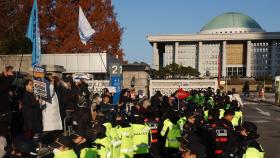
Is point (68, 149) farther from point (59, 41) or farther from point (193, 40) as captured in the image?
point (193, 40)

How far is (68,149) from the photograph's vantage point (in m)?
6.11

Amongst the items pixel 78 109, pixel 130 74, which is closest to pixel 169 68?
pixel 130 74

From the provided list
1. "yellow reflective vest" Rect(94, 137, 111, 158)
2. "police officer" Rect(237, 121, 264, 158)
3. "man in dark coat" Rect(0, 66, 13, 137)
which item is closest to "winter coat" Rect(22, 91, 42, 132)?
"man in dark coat" Rect(0, 66, 13, 137)

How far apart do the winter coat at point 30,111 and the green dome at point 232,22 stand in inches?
4933

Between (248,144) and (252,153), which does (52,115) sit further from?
(252,153)

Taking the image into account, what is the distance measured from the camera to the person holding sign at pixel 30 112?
33.1ft

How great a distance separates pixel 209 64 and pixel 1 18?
89.7 m

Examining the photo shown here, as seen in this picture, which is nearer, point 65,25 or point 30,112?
point 30,112

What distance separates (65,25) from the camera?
118 ft

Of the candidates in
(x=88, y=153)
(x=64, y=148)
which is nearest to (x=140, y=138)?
(x=88, y=153)

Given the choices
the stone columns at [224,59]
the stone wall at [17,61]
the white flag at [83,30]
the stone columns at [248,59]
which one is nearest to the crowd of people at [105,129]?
the white flag at [83,30]

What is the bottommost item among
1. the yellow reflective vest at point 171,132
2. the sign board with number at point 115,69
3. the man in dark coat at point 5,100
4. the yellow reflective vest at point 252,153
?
the yellow reflective vest at point 171,132

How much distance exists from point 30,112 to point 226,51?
110496mm

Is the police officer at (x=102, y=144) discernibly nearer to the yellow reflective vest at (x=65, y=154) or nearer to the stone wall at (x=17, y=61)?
the yellow reflective vest at (x=65, y=154)
